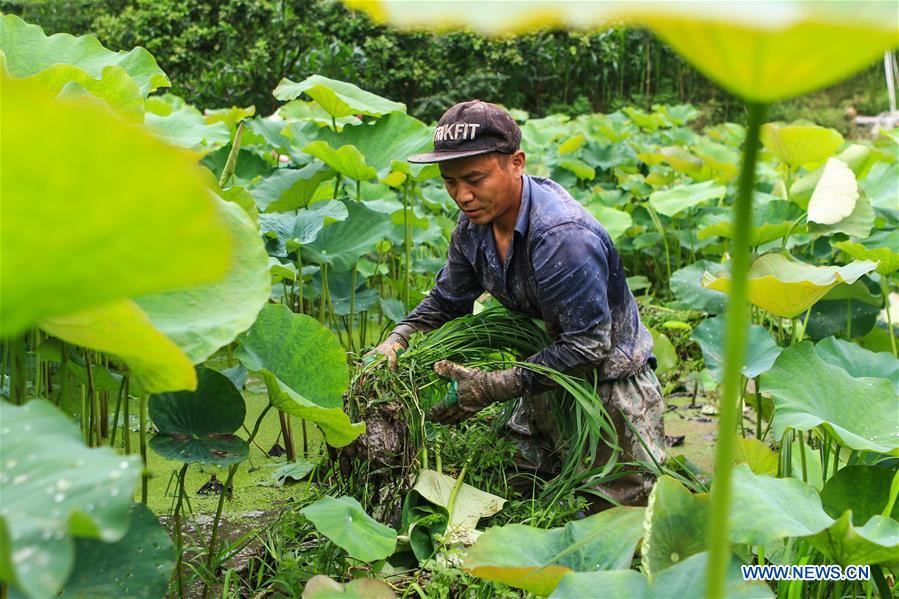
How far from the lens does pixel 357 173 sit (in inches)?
95.0

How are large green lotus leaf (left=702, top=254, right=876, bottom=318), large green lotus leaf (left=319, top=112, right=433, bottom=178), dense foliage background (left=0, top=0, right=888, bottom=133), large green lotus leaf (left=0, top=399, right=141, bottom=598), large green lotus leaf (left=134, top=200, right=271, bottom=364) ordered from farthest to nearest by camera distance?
1. dense foliage background (left=0, top=0, right=888, bottom=133)
2. large green lotus leaf (left=319, top=112, right=433, bottom=178)
3. large green lotus leaf (left=702, top=254, right=876, bottom=318)
4. large green lotus leaf (left=134, top=200, right=271, bottom=364)
5. large green lotus leaf (left=0, top=399, right=141, bottom=598)

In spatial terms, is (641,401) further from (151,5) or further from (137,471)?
(151,5)

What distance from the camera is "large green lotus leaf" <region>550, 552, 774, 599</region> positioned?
0.88 meters

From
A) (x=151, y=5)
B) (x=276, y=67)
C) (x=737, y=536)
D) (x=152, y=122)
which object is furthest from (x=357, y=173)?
(x=151, y=5)

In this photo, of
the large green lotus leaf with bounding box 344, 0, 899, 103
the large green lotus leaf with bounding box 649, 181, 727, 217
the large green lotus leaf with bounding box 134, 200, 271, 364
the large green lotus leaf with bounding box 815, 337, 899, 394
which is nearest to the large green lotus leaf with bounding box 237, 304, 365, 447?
the large green lotus leaf with bounding box 134, 200, 271, 364

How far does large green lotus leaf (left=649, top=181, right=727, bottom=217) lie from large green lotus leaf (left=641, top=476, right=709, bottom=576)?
6.52 feet

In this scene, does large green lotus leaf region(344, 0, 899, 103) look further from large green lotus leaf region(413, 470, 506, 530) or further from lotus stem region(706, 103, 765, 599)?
large green lotus leaf region(413, 470, 506, 530)

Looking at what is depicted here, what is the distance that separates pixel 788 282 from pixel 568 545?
68 cm

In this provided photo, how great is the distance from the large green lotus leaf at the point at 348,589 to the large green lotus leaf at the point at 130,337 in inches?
11.9

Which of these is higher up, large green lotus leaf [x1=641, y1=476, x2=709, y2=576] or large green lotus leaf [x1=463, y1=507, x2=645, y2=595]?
large green lotus leaf [x1=641, y1=476, x2=709, y2=576]

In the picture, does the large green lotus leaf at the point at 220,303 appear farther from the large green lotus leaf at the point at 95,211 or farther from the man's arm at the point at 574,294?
the man's arm at the point at 574,294

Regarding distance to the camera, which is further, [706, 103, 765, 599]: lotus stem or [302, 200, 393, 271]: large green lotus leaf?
[302, 200, 393, 271]: large green lotus leaf

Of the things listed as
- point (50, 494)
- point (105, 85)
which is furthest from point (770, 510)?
point (105, 85)

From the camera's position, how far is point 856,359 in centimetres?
161
